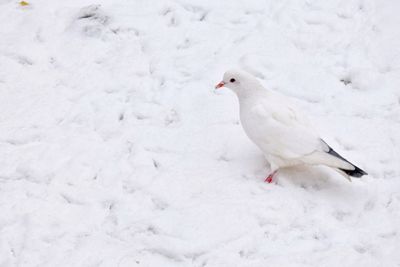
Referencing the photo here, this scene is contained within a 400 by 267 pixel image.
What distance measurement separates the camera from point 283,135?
3578 mm

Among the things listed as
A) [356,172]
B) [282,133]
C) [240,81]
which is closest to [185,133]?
[240,81]

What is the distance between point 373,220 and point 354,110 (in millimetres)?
1152

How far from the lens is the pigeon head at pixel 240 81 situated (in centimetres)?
386

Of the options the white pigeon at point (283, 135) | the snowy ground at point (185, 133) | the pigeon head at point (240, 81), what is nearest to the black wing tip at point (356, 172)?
the white pigeon at point (283, 135)

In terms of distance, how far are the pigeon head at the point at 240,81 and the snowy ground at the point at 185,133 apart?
40 cm

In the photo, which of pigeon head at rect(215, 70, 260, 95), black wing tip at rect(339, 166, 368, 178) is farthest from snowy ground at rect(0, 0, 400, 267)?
pigeon head at rect(215, 70, 260, 95)

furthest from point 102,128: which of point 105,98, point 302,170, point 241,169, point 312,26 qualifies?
point 312,26

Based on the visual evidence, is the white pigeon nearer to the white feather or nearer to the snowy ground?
the white feather

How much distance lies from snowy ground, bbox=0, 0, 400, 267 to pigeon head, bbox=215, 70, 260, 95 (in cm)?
40

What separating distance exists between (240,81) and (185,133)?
61 centimetres

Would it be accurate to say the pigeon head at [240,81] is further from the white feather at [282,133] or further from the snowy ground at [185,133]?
the snowy ground at [185,133]

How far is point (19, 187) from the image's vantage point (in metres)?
3.65

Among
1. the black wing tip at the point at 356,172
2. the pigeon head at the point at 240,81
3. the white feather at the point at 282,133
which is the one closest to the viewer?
the black wing tip at the point at 356,172

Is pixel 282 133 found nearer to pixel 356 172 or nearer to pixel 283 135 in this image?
pixel 283 135
